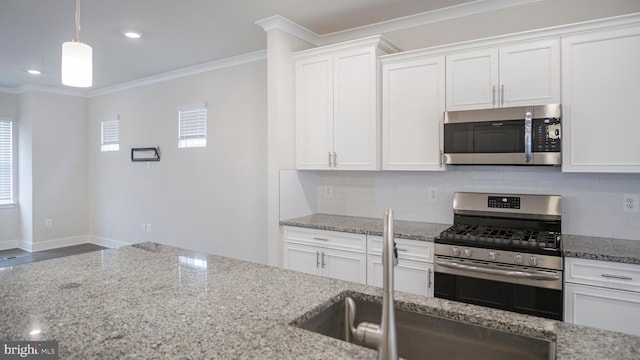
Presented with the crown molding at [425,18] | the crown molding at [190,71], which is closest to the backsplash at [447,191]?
the crown molding at [425,18]

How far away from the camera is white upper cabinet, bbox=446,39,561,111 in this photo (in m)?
2.64

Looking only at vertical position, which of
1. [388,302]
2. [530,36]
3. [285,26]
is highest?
[285,26]

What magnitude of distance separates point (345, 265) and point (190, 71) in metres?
3.49

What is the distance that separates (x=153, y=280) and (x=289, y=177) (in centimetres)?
210

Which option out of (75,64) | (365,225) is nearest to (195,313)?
(75,64)

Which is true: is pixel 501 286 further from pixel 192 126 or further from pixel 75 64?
pixel 192 126

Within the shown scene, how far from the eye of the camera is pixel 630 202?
2.67m

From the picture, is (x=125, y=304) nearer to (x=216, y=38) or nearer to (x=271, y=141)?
(x=271, y=141)

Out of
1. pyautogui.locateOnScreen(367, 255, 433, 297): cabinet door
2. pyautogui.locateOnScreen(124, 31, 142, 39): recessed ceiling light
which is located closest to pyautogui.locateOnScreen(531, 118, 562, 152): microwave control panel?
pyautogui.locateOnScreen(367, 255, 433, 297): cabinet door

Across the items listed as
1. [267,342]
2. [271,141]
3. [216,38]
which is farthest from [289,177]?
[267,342]

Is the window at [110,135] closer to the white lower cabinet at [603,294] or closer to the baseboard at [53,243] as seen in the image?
the baseboard at [53,243]

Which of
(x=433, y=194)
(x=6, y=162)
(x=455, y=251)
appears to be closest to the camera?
(x=455, y=251)

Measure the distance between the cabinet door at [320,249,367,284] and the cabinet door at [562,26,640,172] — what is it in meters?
1.58

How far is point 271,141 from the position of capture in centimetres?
355
